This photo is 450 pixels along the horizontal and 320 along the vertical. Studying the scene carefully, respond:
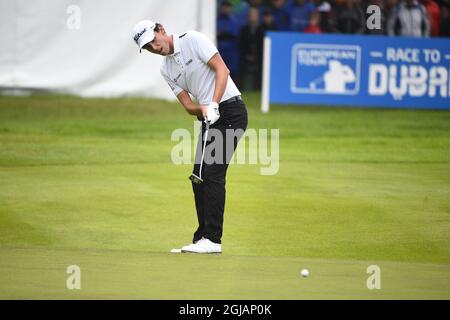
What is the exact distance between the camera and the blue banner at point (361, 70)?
20422 millimetres

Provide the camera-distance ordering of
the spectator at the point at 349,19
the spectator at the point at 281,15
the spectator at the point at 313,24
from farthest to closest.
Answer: the spectator at the point at 281,15 < the spectator at the point at 349,19 < the spectator at the point at 313,24

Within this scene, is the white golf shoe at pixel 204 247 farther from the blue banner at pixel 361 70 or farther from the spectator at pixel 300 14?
the spectator at pixel 300 14

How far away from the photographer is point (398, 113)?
21359 mm

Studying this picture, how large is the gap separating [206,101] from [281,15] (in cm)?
1630

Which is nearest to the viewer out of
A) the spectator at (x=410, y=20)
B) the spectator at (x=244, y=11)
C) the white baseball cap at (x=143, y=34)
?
the white baseball cap at (x=143, y=34)

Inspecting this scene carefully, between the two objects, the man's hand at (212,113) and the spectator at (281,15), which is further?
the spectator at (281,15)

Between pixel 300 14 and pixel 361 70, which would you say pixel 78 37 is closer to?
pixel 300 14

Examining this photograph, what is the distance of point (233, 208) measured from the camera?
11.7 meters

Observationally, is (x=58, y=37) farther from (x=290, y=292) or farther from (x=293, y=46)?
(x=290, y=292)

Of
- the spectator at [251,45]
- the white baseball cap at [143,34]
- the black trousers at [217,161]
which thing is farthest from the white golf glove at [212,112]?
the spectator at [251,45]

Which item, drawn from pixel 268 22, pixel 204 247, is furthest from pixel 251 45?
pixel 204 247

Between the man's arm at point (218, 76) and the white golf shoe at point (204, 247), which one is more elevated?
the man's arm at point (218, 76)

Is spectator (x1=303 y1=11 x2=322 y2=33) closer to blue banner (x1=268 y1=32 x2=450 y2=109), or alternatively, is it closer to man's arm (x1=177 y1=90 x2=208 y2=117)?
blue banner (x1=268 y1=32 x2=450 y2=109)

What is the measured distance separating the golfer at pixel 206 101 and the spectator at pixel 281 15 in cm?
1593
